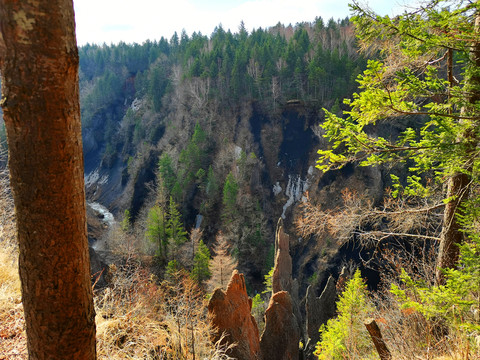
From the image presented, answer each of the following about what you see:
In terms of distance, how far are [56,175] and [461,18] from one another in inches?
191

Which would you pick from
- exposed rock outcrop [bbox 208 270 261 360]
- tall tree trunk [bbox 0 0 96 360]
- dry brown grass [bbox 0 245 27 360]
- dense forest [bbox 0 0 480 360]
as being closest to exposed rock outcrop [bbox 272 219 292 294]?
dense forest [bbox 0 0 480 360]

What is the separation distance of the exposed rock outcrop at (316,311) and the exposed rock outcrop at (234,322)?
5741mm

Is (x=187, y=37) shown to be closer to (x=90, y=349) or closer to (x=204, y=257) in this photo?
(x=204, y=257)

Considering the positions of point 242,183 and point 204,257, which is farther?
point 242,183

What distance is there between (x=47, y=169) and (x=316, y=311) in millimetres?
14353

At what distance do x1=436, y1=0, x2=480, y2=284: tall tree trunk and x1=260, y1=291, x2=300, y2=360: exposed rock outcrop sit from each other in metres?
6.52

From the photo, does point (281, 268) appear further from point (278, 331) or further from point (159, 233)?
point (159, 233)

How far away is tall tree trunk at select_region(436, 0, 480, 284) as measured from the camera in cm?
376

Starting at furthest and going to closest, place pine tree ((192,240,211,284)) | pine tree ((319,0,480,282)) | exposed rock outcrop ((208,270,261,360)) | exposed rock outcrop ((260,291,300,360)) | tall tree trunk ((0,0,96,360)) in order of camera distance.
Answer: pine tree ((192,240,211,284)) → exposed rock outcrop ((260,291,300,360)) → exposed rock outcrop ((208,270,261,360)) → pine tree ((319,0,480,282)) → tall tree trunk ((0,0,96,360))

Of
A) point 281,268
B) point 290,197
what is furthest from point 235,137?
point 281,268

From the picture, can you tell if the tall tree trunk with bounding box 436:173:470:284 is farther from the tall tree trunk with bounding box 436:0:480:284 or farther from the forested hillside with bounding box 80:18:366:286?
the forested hillside with bounding box 80:18:366:286

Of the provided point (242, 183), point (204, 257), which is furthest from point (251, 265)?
point (242, 183)

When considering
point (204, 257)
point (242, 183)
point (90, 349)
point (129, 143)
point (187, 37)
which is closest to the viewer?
point (90, 349)

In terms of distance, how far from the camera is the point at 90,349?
1989 mm
